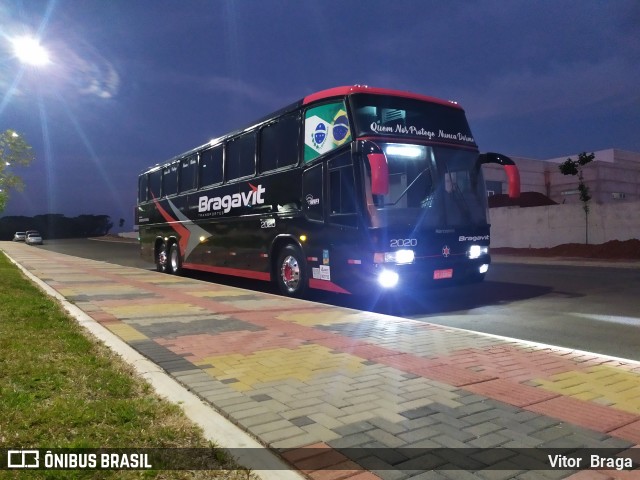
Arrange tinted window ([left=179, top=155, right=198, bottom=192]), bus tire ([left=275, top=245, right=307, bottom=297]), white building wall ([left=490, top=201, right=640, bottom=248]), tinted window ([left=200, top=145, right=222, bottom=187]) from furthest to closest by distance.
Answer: white building wall ([left=490, top=201, right=640, bottom=248]) < tinted window ([left=179, top=155, right=198, bottom=192]) < tinted window ([left=200, top=145, right=222, bottom=187]) < bus tire ([left=275, top=245, right=307, bottom=297])

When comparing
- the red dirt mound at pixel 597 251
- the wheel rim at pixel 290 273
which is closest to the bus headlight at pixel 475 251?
the wheel rim at pixel 290 273

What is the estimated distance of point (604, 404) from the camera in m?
4.05

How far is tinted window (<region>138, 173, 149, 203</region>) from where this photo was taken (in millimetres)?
21266

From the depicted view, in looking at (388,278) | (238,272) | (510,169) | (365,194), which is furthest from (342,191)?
(238,272)

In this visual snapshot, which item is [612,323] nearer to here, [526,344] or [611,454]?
[526,344]

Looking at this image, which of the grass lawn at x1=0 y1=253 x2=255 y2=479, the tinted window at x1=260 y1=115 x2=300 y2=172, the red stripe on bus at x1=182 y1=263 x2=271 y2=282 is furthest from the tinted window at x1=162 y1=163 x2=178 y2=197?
the grass lawn at x1=0 y1=253 x2=255 y2=479

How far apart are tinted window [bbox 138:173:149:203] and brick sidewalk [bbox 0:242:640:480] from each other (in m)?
14.2

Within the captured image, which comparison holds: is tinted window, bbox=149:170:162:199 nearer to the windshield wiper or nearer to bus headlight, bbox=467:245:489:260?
the windshield wiper

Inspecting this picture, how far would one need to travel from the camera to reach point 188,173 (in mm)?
16844

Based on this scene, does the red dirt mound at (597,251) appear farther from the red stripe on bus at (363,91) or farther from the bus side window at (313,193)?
the bus side window at (313,193)

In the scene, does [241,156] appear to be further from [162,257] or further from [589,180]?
[589,180]

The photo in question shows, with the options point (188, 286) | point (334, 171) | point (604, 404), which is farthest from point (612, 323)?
point (188, 286)

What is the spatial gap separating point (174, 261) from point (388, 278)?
11.3m

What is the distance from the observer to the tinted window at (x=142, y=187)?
2127 centimetres
